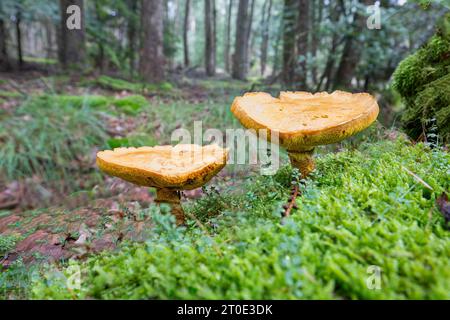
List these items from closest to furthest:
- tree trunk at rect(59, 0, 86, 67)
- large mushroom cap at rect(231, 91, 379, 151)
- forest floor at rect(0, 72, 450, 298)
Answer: forest floor at rect(0, 72, 450, 298), large mushroom cap at rect(231, 91, 379, 151), tree trunk at rect(59, 0, 86, 67)

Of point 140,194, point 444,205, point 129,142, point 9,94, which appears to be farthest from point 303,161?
point 9,94

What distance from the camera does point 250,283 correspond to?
3.80 ft

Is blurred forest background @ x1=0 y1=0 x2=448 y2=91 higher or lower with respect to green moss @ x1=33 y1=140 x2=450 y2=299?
higher

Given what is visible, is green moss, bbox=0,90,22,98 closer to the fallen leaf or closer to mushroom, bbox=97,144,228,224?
mushroom, bbox=97,144,228,224

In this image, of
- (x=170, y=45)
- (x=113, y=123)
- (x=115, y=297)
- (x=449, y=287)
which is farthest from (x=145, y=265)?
(x=170, y=45)

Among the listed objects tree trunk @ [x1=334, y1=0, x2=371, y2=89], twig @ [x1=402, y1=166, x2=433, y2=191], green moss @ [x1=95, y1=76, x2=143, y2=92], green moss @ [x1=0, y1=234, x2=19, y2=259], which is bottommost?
green moss @ [x1=0, y1=234, x2=19, y2=259]

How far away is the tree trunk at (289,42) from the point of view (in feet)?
25.0

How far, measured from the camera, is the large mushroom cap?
1.78 metres

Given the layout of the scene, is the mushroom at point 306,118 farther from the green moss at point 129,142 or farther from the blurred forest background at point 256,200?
the green moss at point 129,142

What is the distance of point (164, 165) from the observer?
2006 mm

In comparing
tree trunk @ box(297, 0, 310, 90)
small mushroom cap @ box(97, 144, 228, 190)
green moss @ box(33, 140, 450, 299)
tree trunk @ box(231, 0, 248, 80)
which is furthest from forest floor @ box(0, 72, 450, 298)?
tree trunk @ box(231, 0, 248, 80)

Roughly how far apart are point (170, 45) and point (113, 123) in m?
7.78

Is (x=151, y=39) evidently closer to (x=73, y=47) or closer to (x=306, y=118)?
(x=73, y=47)
